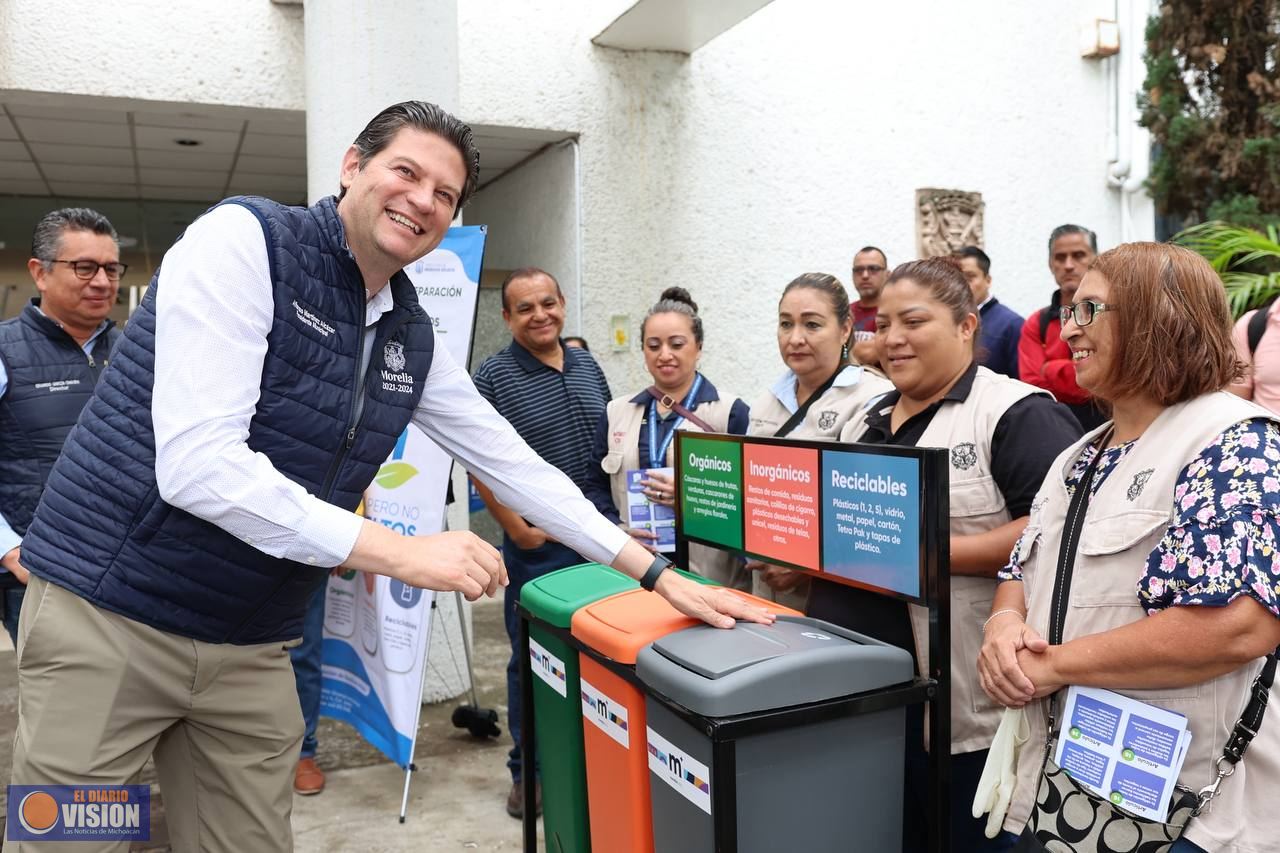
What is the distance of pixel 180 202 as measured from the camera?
9.27 metres

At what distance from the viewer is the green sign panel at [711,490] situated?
7.99 ft

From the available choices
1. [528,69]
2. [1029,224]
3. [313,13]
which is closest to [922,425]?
[313,13]

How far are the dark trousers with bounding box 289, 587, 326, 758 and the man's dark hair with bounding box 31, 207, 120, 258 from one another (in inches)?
57.6

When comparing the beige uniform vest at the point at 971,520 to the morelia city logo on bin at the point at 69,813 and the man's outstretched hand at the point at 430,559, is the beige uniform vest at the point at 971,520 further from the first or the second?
the morelia city logo on bin at the point at 69,813

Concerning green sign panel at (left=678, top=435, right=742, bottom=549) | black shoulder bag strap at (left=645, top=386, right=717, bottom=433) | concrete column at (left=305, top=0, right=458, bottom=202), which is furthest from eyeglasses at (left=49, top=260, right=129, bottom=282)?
green sign panel at (left=678, top=435, right=742, bottom=549)

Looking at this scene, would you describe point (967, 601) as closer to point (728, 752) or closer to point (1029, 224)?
point (728, 752)

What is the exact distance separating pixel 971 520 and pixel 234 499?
1.55 metres

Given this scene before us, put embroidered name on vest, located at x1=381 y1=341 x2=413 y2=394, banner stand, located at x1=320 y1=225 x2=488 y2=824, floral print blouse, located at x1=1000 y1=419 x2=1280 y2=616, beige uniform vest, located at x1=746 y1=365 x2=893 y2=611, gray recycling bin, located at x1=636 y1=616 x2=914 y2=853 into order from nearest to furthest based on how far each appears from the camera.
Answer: floral print blouse, located at x1=1000 y1=419 x2=1280 y2=616, gray recycling bin, located at x1=636 y1=616 x2=914 y2=853, embroidered name on vest, located at x1=381 y1=341 x2=413 y2=394, beige uniform vest, located at x1=746 y1=365 x2=893 y2=611, banner stand, located at x1=320 y1=225 x2=488 y2=824

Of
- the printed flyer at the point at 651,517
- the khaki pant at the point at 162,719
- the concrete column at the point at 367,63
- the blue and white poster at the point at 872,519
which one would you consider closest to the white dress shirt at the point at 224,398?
the khaki pant at the point at 162,719

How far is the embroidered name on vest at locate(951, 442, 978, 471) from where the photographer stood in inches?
86.5

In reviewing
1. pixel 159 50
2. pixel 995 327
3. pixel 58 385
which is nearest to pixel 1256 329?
pixel 995 327

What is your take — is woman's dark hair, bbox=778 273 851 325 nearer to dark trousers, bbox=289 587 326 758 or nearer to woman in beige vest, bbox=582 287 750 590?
woman in beige vest, bbox=582 287 750 590

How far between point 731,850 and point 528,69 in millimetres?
5198

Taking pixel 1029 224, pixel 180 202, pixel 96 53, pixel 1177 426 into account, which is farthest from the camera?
pixel 180 202
